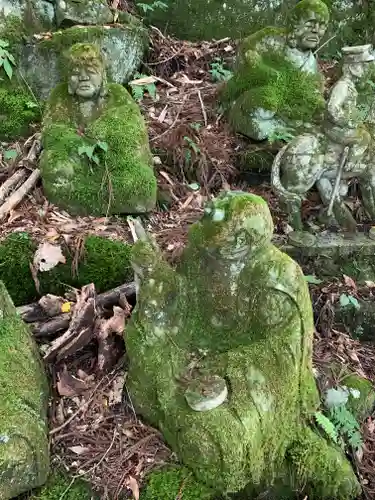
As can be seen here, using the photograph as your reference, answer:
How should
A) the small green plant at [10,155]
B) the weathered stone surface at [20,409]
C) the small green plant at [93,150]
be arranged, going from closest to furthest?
the weathered stone surface at [20,409], the small green plant at [93,150], the small green plant at [10,155]

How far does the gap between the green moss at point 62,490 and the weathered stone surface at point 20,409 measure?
0.06m

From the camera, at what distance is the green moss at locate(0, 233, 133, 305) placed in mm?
4324

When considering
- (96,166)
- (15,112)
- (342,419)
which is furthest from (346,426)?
(15,112)

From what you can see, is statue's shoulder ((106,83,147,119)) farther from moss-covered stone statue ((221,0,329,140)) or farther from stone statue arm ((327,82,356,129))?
stone statue arm ((327,82,356,129))

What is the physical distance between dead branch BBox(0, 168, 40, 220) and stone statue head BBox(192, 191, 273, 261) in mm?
2208

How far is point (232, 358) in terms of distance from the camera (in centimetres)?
328

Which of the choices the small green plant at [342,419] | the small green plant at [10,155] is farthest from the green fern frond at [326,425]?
the small green plant at [10,155]

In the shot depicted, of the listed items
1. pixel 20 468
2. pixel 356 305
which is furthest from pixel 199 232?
pixel 356 305

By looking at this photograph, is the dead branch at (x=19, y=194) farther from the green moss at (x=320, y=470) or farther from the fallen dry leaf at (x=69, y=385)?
the green moss at (x=320, y=470)

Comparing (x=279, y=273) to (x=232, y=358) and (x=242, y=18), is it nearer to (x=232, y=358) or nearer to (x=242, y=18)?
(x=232, y=358)

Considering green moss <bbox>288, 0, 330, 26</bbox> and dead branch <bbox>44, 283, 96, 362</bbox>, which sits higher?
green moss <bbox>288, 0, 330, 26</bbox>

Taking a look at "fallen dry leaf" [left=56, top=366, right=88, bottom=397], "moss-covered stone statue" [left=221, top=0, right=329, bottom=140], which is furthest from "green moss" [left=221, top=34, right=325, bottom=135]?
"fallen dry leaf" [left=56, top=366, right=88, bottom=397]

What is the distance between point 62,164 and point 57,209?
35 centimetres

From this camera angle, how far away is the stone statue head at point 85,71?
181 inches
